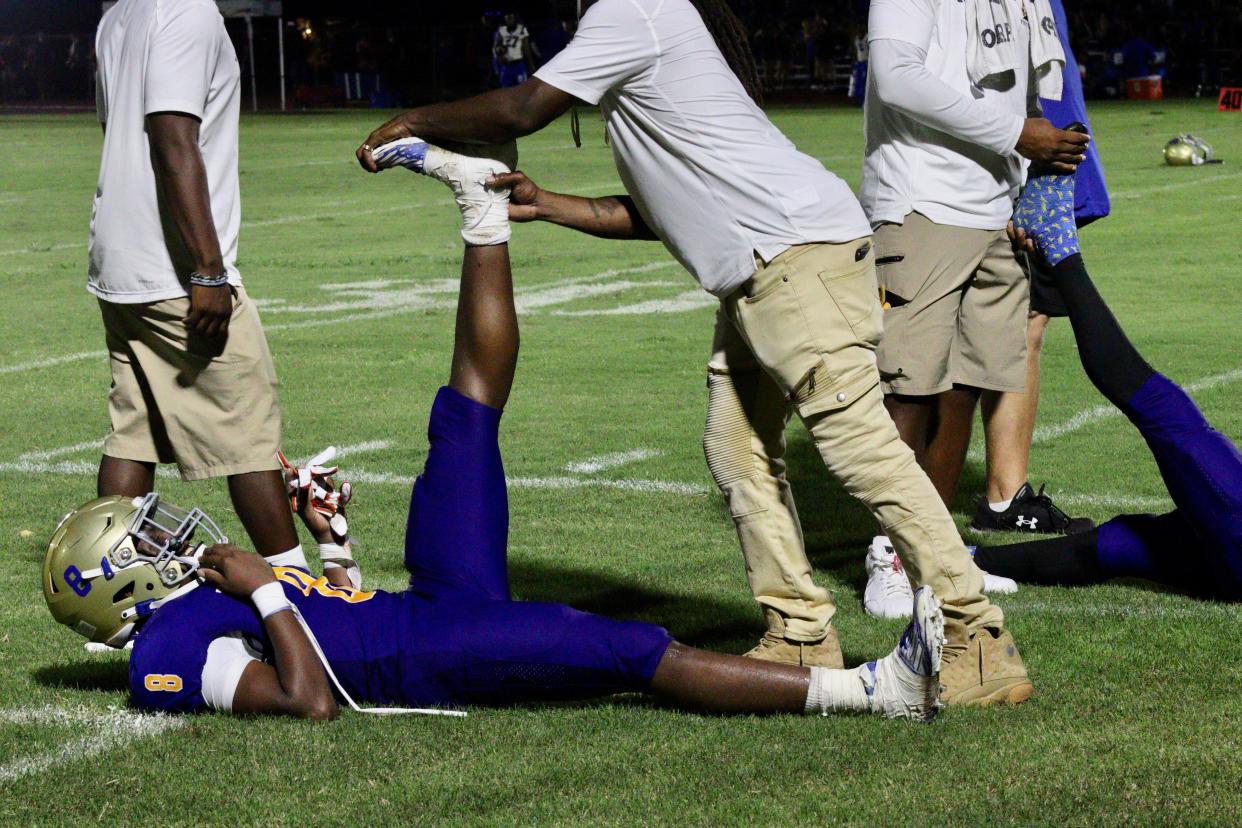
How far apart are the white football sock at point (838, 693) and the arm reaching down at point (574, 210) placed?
4.07ft

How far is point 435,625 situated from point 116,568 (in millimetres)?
803

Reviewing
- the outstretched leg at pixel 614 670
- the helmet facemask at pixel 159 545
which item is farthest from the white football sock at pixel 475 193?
the helmet facemask at pixel 159 545

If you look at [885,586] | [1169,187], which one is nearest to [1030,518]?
[885,586]

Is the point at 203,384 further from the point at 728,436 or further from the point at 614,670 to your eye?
the point at 614,670

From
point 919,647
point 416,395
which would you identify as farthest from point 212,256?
point 416,395

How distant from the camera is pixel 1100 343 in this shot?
564 cm

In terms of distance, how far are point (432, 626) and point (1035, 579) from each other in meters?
2.21

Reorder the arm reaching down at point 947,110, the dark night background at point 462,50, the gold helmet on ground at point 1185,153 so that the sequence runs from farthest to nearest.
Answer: the dark night background at point 462,50
the gold helmet on ground at point 1185,153
the arm reaching down at point 947,110

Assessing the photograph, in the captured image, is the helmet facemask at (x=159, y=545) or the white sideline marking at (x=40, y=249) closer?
the helmet facemask at (x=159, y=545)

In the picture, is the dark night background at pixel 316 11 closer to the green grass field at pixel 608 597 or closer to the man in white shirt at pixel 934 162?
the green grass field at pixel 608 597

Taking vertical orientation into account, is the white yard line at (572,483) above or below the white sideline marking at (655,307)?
above

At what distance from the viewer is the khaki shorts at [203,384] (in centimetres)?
540

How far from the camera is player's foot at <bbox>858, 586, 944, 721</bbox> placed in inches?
166

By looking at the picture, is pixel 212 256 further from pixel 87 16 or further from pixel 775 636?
pixel 87 16
